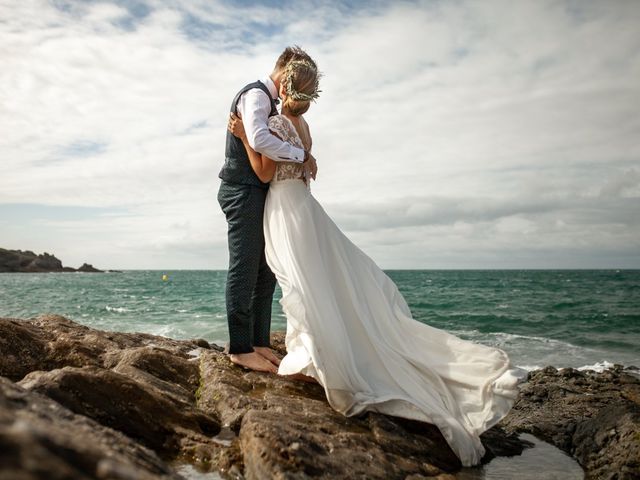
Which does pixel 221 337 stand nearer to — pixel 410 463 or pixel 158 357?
pixel 158 357

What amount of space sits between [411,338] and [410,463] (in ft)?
4.02

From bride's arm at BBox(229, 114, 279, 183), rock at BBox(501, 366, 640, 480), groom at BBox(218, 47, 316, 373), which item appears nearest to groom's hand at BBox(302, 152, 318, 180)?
groom at BBox(218, 47, 316, 373)

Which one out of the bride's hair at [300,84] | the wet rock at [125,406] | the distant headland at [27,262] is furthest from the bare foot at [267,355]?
the distant headland at [27,262]

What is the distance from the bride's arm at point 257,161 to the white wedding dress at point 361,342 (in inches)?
3.1

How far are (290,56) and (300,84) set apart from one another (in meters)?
0.38

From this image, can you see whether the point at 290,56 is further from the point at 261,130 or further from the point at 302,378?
the point at 302,378

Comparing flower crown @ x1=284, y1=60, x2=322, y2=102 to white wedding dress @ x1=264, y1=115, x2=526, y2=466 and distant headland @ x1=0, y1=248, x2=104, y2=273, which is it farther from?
distant headland @ x1=0, y1=248, x2=104, y2=273

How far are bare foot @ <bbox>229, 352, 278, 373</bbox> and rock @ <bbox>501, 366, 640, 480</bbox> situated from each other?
260 cm

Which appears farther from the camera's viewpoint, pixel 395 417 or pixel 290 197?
pixel 290 197

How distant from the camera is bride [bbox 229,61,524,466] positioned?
379cm

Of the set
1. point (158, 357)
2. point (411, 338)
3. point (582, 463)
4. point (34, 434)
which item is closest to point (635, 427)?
point (582, 463)

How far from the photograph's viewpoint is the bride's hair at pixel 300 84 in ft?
→ 14.1

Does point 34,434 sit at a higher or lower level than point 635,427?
higher

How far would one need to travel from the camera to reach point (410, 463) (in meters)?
3.27
